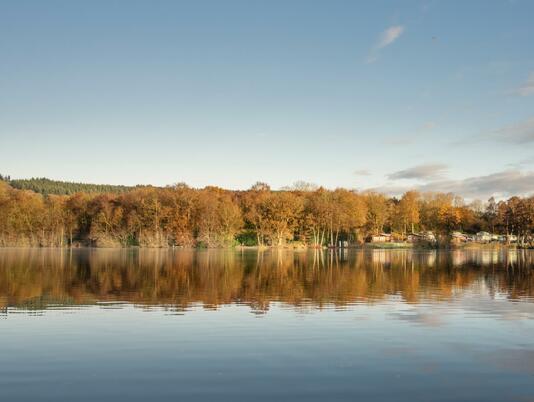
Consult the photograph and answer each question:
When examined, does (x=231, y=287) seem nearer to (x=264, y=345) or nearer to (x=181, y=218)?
(x=264, y=345)

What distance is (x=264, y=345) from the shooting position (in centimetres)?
1738

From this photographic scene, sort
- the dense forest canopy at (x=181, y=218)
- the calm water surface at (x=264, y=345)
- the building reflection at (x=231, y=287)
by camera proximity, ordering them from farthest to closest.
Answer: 1. the dense forest canopy at (x=181, y=218)
2. the building reflection at (x=231, y=287)
3. the calm water surface at (x=264, y=345)

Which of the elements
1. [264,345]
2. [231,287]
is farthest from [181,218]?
[264,345]

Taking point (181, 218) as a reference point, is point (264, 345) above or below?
below

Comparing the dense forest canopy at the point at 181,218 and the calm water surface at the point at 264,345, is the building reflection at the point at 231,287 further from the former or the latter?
the dense forest canopy at the point at 181,218

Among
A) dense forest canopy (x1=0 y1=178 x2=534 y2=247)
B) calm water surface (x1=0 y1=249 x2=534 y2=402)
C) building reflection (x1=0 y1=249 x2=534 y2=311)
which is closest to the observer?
calm water surface (x1=0 y1=249 x2=534 y2=402)

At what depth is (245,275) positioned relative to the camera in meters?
46.4

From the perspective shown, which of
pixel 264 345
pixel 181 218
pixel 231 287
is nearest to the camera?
pixel 264 345

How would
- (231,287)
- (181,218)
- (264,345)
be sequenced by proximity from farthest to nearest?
(181,218)
(231,287)
(264,345)

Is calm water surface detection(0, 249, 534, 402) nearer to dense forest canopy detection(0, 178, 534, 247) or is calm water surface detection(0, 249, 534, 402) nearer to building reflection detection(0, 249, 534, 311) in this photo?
building reflection detection(0, 249, 534, 311)

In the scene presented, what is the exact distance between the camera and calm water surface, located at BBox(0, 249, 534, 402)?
1254 cm

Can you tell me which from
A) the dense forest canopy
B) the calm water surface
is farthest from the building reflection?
the dense forest canopy

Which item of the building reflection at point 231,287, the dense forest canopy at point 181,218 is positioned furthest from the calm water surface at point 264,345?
the dense forest canopy at point 181,218

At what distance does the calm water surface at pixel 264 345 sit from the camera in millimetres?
12539
